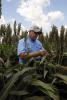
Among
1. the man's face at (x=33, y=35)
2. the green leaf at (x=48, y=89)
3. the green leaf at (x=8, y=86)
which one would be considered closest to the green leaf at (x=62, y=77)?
the green leaf at (x=48, y=89)

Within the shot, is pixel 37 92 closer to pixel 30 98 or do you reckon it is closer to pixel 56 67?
pixel 30 98

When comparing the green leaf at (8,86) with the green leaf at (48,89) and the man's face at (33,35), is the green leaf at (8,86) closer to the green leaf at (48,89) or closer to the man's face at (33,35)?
the green leaf at (48,89)

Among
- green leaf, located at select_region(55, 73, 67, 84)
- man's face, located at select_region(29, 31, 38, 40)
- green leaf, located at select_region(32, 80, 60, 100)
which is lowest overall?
green leaf, located at select_region(32, 80, 60, 100)

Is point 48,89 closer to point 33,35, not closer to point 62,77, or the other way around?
point 62,77

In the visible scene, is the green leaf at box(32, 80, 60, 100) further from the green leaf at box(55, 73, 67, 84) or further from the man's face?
the man's face

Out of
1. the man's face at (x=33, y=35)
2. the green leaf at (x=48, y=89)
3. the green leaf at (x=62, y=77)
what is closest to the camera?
the green leaf at (x=48, y=89)

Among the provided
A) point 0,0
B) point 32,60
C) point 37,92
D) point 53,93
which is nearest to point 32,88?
point 37,92

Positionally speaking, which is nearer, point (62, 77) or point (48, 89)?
point (48, 89)

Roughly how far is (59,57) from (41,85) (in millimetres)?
607

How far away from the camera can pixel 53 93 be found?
98.0 inches

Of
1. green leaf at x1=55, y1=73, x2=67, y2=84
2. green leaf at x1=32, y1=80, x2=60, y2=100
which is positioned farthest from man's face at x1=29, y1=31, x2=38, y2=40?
green leaf at x1=32, y1=80, x2=60, y2=100

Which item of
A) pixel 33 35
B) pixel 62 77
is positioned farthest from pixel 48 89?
pixel 33 35

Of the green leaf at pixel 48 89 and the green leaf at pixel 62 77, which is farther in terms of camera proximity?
the green leaf at pixel 62 77

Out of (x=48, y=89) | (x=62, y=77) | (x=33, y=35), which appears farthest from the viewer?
(x=33, y=35)
